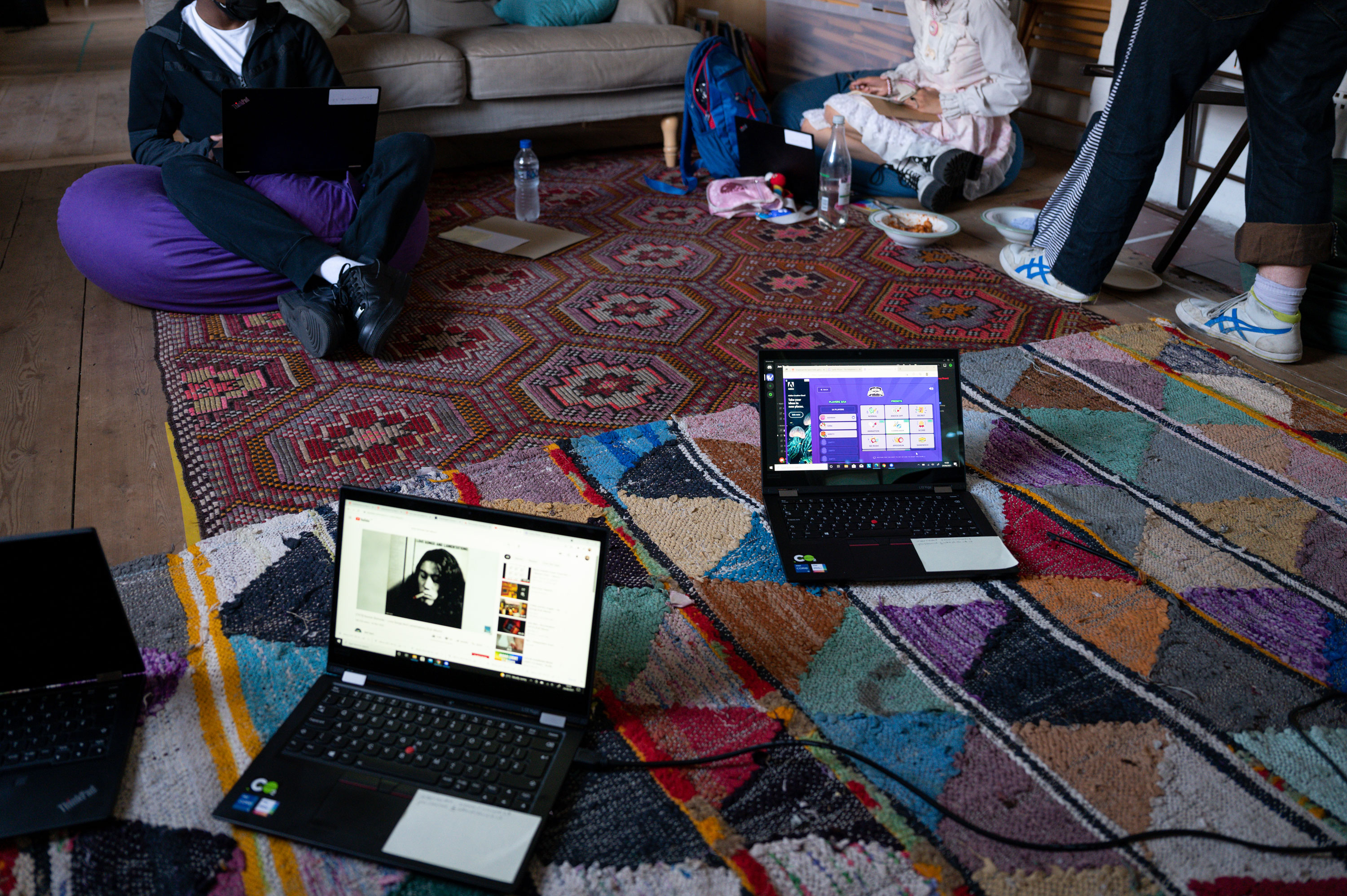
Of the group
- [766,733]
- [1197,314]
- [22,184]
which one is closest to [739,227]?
[1197,314]

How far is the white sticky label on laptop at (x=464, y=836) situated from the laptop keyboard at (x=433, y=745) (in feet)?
0.04

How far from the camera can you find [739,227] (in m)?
2.96

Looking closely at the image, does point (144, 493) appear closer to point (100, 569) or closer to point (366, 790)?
point (100, 569)

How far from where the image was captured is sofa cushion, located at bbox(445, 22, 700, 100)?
129 inches

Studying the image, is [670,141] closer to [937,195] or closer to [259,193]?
[937,195]

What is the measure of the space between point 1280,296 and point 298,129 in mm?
2396

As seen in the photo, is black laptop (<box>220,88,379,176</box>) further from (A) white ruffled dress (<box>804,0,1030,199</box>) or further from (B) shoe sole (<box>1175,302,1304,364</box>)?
(B) shoe sole (<box>1175,302,1304,364</box>)

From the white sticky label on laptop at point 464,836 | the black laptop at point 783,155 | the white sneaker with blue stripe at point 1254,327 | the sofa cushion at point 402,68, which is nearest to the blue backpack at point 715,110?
the black laptop at point 783,155

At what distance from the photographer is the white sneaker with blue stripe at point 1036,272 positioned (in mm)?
2416

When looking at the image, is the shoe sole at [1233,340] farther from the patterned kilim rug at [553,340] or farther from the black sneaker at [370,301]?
the black sneaker at [370,301]

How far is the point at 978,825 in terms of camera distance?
1.01 m

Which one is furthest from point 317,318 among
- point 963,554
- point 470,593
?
point 963,554

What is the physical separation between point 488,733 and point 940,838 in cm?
51

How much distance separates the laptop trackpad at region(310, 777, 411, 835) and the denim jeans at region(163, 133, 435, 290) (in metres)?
1.48
